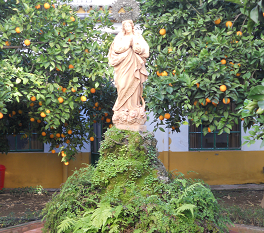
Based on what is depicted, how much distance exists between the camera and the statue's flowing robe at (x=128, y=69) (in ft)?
18.0

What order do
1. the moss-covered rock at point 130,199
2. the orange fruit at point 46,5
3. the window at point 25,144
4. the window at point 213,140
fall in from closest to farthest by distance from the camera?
the moss-covered rock at point 130,199 < the orange fruit at point 46,5 < the window at point 25,144 < the window at point 213,140

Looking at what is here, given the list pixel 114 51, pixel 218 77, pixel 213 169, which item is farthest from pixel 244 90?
pixel 213 169

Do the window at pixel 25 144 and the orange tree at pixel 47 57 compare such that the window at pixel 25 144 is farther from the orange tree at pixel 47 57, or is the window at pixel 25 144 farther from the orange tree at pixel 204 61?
the orange tree at pixel 204 61

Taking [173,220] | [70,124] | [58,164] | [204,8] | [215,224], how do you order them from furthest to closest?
[58,164] < [70,124] < [204,8] < [215,224] < [173,220]

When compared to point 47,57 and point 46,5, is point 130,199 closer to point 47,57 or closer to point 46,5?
point 47,57

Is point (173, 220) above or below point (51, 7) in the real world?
below

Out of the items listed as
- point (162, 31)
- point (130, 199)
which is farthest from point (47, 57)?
point (130, 199)

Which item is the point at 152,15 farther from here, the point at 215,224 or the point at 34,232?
the point at 34,232

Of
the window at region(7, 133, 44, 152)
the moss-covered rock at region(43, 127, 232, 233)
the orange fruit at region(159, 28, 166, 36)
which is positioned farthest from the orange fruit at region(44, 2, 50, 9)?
the window at region(7, 133, 44, 152)

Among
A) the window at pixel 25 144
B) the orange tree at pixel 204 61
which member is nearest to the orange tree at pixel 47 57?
the orange tree at pixel 204 61

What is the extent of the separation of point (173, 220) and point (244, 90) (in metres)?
2.58

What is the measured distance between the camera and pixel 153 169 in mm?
5129

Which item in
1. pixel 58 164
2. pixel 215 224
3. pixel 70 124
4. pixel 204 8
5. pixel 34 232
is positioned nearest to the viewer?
pixel 215 224

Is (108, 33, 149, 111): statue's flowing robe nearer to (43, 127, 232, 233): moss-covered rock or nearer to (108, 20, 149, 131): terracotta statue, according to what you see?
(108, 20, 149, 131): terracotta statue
